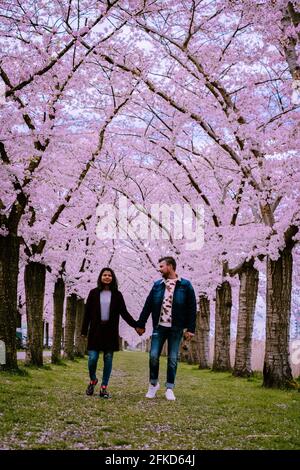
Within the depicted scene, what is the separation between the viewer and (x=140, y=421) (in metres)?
7.15

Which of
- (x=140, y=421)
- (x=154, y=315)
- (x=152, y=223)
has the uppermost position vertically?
(x=152, y=223)

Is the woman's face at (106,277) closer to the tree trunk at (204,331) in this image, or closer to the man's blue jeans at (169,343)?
the man's blue jeans at (169,343)

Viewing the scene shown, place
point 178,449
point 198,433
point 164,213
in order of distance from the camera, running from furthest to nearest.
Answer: point 164,213, point 198,433, point 178,449

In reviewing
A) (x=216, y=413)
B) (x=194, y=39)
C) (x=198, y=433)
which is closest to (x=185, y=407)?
(x=216, y=413)

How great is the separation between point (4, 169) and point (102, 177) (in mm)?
12299

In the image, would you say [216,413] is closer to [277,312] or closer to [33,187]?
[277,312]

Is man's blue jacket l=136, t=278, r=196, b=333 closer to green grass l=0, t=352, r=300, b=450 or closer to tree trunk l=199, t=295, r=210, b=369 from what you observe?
green grass l=0, t=352, r=300, b=450

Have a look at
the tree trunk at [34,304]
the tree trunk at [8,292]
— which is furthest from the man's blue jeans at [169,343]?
the tree trunk at [34,304]

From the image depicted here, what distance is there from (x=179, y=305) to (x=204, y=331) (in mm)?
18803

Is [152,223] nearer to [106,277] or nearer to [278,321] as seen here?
[278,321]

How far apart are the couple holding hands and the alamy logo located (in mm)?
15013

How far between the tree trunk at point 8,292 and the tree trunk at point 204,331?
14.6 metres

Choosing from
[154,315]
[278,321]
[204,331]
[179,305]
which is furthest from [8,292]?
[204,331]

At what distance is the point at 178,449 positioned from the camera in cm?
542
